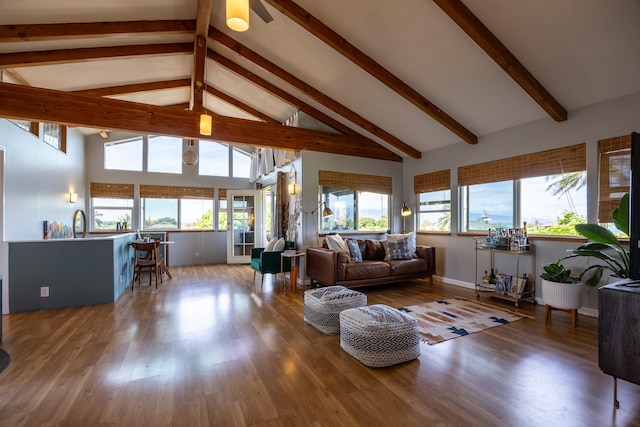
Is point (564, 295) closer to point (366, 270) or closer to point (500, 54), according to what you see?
point (366, 270)

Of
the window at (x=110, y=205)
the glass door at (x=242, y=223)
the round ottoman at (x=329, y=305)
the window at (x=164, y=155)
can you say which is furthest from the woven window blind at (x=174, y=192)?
the round ottoman at (x=329, y=305)

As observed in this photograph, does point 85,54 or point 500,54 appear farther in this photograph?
point 85,54

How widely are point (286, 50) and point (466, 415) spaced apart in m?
4.39

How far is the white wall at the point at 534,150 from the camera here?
131 inches

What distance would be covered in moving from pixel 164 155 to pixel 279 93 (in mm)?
4152

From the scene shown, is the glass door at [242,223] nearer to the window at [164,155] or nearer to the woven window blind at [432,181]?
the window at [164,155]

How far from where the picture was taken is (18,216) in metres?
4.00

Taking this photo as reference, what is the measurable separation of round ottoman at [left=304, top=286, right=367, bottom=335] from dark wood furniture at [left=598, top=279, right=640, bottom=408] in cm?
184

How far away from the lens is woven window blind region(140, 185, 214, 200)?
7.30m

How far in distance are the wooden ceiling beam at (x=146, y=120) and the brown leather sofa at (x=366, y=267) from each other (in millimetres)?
1940

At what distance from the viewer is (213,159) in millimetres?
7996

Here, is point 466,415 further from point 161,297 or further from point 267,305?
point 161,297

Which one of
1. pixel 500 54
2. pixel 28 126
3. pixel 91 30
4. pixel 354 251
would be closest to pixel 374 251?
pixel 354 251

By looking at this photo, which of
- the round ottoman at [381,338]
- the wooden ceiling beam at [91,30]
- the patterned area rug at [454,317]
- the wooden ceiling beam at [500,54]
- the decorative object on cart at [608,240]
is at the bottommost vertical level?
the patterned area rug at [454,317]
